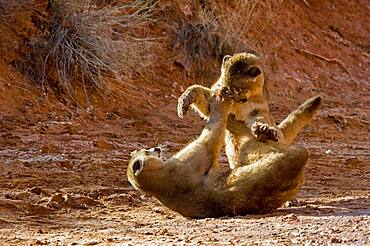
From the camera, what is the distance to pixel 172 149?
871 centimetres

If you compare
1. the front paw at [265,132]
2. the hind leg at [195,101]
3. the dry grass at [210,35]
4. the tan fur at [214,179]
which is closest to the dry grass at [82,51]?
the dry grass at [210,35]

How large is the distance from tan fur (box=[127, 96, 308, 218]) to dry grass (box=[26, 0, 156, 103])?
4.87m

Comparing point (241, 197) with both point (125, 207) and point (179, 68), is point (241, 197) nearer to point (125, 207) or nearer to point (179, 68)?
point (125, 207)

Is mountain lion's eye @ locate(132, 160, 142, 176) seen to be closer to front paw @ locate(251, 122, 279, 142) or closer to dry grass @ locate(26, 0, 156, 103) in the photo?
front paw @ locate(251, 122, 279, 142)

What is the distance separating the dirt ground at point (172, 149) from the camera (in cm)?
478

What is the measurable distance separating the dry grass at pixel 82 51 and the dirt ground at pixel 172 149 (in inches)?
10.7

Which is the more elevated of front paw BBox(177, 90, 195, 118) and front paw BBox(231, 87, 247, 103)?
front paw BBox(231, 87, 247, 103)

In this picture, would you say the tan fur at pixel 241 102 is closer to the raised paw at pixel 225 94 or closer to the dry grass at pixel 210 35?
the raised paw at pixel 225 94

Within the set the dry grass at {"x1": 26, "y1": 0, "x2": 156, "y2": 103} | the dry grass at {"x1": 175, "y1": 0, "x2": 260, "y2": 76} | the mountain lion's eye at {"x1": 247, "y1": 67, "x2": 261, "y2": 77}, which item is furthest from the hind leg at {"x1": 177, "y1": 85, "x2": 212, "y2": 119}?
the dry grass at {"x1": 175, "y1": 0, "x2": 260, "y2": 76}

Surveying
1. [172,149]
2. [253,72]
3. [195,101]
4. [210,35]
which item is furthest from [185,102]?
[210,35]

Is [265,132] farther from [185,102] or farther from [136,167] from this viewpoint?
[136,167]

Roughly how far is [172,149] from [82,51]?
2064 mm

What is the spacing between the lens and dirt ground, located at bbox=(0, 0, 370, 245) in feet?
15.7

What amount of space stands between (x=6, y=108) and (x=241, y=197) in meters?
4.80
